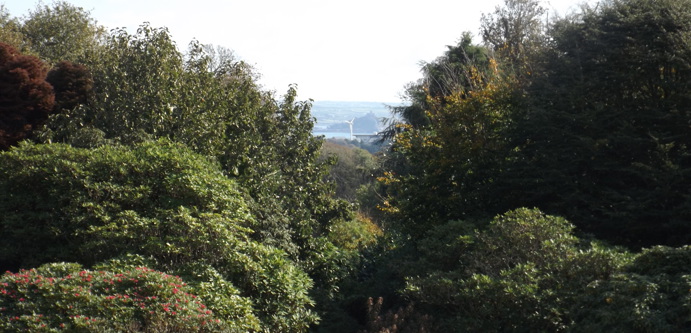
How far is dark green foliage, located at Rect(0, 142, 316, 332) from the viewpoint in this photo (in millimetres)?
8945

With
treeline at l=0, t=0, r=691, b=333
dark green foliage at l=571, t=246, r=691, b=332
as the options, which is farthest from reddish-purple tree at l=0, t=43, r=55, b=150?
dark green foliage at l=571, t=246, r=691, b=332

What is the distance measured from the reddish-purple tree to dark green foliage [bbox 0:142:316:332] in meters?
2.86

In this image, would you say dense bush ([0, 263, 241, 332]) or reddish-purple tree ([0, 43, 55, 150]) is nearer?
dense bush ([0, 263, 241, 332])

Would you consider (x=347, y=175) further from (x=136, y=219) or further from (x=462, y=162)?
(x=136, y=219)

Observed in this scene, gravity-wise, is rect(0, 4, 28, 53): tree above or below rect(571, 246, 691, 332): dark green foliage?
above

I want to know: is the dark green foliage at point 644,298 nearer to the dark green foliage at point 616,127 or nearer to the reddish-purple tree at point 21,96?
the dark green foliage at point 616,127

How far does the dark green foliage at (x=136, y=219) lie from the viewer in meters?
8.95

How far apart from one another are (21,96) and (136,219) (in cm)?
528

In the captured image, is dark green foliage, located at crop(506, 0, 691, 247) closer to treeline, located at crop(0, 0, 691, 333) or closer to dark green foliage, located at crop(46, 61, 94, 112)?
treeline, located at crop(0, 0, 691, 333)

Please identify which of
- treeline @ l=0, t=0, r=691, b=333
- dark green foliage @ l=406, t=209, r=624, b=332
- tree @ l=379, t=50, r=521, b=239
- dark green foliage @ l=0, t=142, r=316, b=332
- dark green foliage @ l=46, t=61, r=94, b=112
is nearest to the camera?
treeline @ l=0, t=0, r=691, b=333

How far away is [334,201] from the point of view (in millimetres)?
15570

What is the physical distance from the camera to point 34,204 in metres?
9.59

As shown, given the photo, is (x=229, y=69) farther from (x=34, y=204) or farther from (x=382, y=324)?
(x=382, y=324)

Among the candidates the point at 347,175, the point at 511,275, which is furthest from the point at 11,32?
the point at 347,175
